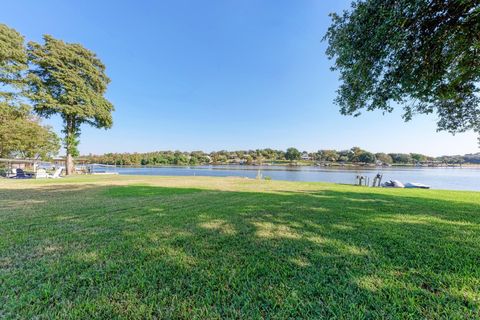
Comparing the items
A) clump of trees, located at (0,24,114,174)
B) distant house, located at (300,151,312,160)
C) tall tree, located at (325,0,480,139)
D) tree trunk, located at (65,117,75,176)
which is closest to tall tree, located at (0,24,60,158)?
clump of trees, located at (0,24,114,174)

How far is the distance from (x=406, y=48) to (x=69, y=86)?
23.2 metres

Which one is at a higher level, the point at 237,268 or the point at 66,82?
the point at 66,82

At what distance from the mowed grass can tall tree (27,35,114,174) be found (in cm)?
1786

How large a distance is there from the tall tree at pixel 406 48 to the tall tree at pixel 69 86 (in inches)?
829

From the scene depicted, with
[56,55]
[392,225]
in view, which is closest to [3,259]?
[392,225]

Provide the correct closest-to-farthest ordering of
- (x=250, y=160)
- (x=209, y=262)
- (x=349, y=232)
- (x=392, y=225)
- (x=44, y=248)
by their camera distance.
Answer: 1. (x=209, y=262)
2. (x=44, y=248)
3. (x=349, y=232)
4. (x=392, y=225)
5. (x=250, y=160)

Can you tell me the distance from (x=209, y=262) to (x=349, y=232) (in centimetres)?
253

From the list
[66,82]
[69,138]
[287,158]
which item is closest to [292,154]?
[287,158]

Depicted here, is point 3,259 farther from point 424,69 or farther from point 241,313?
point 424,69

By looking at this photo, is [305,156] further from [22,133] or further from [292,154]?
[22,133]

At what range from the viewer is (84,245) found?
2.77 metres

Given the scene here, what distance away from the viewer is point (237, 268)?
7.14ft

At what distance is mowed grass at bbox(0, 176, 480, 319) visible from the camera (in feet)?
5.14

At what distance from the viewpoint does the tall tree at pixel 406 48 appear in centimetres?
398
